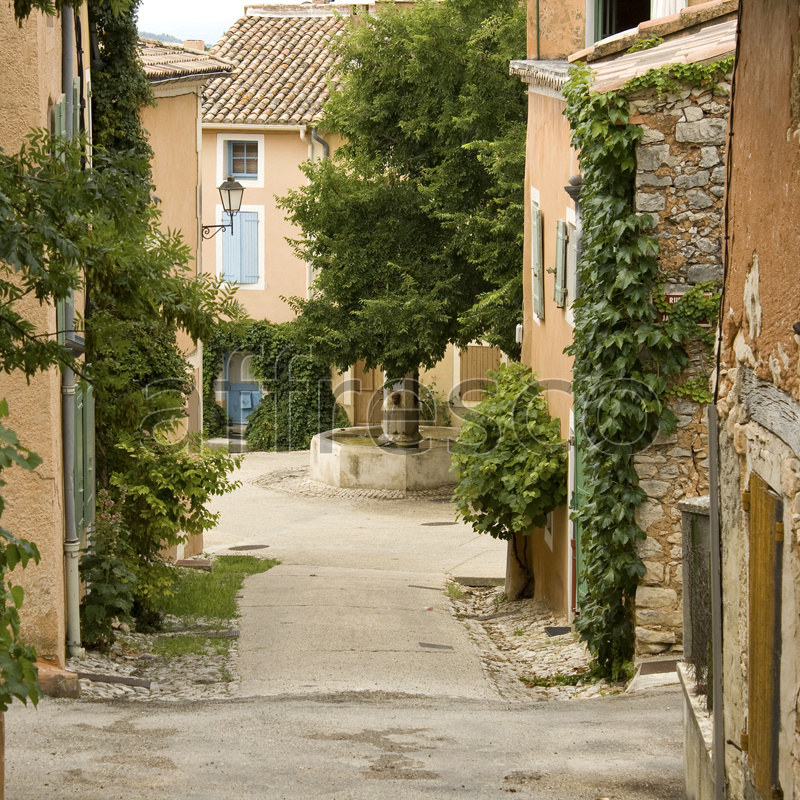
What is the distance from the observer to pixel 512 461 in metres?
11.1

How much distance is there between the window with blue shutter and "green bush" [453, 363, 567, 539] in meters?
16.0

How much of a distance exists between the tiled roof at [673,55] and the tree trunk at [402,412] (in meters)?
12.9

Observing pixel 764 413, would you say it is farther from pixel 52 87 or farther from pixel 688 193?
pixel 52 87

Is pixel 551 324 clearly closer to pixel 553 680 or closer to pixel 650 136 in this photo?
pixel 650 136

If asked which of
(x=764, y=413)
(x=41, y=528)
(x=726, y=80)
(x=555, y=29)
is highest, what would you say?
(x=555, y=29)

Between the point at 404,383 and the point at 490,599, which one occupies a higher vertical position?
the point at 404,383

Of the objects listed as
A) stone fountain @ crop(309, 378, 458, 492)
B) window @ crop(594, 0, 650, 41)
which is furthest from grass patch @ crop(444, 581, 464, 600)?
stone fountain @ crop(309, 378, 458, 492)

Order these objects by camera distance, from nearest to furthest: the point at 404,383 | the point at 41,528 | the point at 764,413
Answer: the point at 764,413 < the point at 41,528 < the point at 404,383

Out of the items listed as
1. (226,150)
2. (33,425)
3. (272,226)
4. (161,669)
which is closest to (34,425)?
(33,425)

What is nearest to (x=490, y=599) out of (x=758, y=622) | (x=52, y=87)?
(x=52, y=87)

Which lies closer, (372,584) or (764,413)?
(764,413)

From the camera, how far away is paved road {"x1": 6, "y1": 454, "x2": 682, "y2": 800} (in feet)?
17.0

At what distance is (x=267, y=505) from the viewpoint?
19.7 m

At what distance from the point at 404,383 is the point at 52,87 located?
13.6 metres
